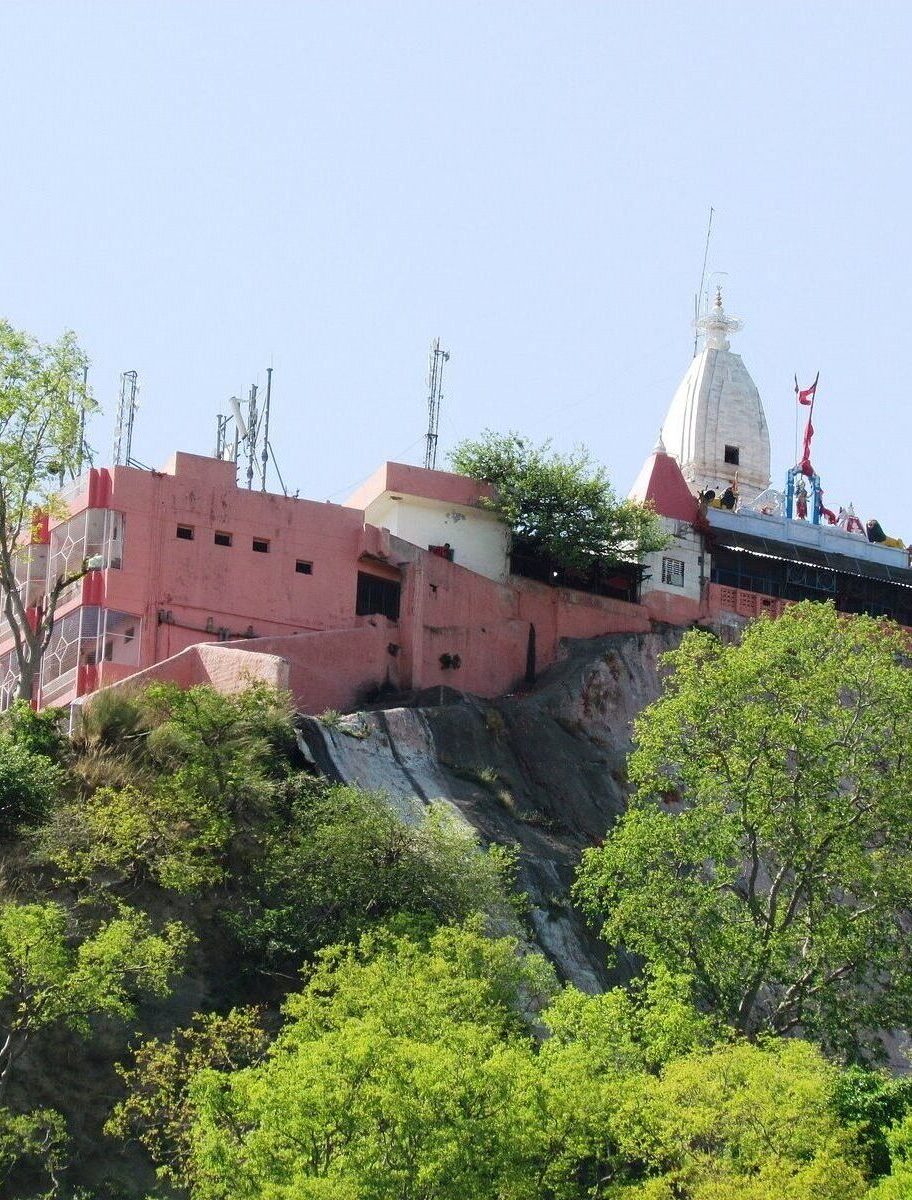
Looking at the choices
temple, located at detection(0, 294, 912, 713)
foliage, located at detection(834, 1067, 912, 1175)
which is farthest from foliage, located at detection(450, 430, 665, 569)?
foliage, located at detection(834, 1067, 912, 1175)

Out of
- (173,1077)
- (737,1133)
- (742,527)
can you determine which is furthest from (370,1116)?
(742,527)

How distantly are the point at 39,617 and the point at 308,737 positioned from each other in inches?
266

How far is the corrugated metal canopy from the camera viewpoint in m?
69.1

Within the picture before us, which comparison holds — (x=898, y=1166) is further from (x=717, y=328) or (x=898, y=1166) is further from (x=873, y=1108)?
(x=717, y=328)

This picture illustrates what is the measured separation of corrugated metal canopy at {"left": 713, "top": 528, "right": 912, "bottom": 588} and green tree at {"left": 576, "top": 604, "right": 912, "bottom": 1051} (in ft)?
61.5

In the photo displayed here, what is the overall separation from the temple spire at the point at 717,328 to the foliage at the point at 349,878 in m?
37.0

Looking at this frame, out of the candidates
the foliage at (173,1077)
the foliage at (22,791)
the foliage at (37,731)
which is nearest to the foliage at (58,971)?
the foliage at (173,1077)

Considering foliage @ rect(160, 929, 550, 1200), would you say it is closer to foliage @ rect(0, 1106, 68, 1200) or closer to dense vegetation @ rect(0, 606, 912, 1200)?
dense vegetation @ rect(0, 606, 912, 1200)

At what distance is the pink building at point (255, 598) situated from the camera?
5675 centimetres

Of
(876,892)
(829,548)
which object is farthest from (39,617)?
(829,548)

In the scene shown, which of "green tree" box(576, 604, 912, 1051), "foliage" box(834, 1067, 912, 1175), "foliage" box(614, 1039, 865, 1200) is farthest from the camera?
"green tree" box(576, 604, 912, 1051)

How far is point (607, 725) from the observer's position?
203 feet

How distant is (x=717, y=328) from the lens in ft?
275

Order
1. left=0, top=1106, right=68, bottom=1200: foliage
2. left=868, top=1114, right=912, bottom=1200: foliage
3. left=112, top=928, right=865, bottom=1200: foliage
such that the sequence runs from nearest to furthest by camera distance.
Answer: left=112, top=928, right=865, bottom=1200: foliage < left=868, top=1114, right=912, bottom=1200: foliage < left=0, top=1106, right=68, bottom=1200: foliage
